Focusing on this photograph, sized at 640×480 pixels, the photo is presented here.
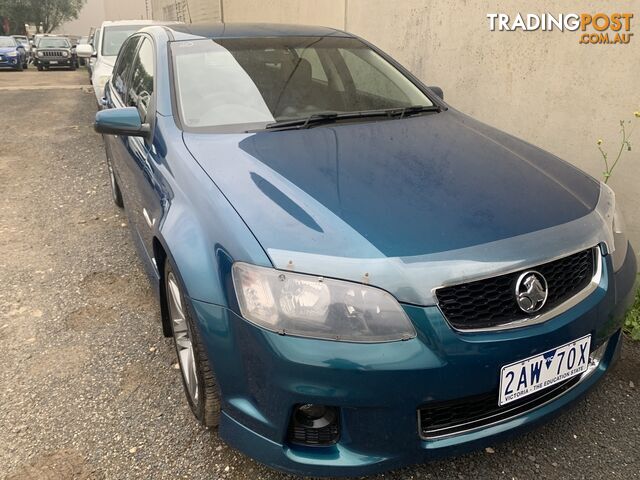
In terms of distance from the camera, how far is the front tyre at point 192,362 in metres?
1.83

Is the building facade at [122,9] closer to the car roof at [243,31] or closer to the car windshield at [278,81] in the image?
the car roof at [243,31]

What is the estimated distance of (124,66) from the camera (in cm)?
404

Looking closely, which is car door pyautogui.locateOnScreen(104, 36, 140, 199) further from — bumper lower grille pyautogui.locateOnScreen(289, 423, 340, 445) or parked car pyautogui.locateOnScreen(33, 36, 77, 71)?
parked car pyautogui.locateOnScreen(33, 36, 77, 71)

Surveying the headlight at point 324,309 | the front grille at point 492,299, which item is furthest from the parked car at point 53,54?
the front grille at point 492,299

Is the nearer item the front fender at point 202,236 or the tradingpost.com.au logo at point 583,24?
the front fender at point 202,236

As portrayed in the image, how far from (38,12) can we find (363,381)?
4911 centimetres

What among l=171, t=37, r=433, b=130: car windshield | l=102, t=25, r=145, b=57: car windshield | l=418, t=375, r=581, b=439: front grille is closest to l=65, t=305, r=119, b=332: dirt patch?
l=171, t=37, r=433, b=130: car windshield

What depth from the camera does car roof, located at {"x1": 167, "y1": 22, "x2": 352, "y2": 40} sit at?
10.2ft

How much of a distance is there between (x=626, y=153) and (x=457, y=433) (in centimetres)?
238

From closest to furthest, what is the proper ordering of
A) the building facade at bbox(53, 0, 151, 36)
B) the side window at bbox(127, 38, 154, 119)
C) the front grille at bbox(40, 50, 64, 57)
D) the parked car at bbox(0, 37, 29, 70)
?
the side window at bbox(127, 38, 154, 119) → the parked car at bbox(0, 37, 29, 70) → the building facade at bbox(53, 0, 151, 36) → the front grille at bbox(40, 50, 64, 57)

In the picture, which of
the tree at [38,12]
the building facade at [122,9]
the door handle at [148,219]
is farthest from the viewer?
the tree at [38,12]

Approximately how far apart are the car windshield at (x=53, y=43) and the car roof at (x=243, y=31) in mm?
25298

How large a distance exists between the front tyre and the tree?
46903mm

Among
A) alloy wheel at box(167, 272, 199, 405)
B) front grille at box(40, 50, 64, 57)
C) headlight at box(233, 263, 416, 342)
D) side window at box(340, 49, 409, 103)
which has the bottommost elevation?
front grille at box(40, 50, 64, 57)
